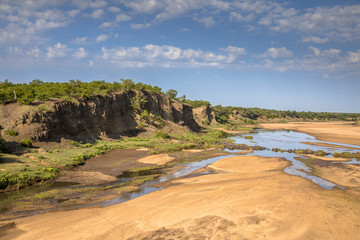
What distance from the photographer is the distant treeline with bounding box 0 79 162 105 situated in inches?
1190

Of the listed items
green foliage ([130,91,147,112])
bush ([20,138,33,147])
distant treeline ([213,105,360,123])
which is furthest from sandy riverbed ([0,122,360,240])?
distant treeline ([213,105,360,123])

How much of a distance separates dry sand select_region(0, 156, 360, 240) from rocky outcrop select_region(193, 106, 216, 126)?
68.5 metres

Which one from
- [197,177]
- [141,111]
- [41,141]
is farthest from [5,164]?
[141,111]

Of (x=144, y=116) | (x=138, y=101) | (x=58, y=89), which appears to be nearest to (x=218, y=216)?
(x=58, y=89)

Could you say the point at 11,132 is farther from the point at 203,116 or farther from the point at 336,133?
the point at 336,133

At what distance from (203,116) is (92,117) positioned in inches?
2191

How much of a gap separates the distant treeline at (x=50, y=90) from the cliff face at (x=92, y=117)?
164cm

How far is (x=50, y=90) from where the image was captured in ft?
115

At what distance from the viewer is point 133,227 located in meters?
10.7

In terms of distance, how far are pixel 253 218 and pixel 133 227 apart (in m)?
6.00

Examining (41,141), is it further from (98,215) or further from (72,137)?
(98,215)

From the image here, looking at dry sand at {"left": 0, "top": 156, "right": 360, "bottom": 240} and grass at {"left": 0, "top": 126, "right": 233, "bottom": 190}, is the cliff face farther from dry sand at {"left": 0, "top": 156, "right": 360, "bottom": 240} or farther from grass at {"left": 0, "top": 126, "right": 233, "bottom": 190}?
dry sand at {"left": 0, "top": 156, "right": 360, "bottom": 240}

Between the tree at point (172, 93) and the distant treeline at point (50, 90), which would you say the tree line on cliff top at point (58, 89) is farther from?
the tree at point (172, 93)

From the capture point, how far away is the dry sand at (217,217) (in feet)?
32.2
